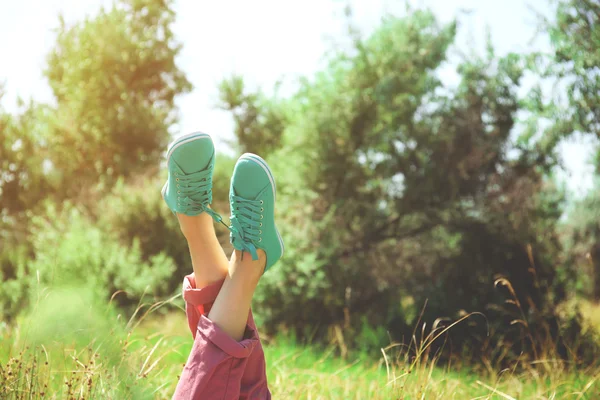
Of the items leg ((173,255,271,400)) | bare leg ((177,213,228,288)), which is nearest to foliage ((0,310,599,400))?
leg ((173,255,271,400))

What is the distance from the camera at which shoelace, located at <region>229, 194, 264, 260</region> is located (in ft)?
7.63

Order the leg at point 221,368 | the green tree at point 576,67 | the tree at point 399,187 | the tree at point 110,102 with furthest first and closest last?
1. the tree at point 110,102
2. the tree at point 399,187
3. the green tree at point 576,67
4. the leg at point 221,368

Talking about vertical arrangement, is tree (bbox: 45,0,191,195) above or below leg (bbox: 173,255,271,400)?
above

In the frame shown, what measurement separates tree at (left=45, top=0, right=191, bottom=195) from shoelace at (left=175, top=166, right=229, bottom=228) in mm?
10545

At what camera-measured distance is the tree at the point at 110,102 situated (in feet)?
42.3

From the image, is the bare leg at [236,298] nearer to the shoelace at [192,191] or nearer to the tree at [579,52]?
the shoelace at [192,191]

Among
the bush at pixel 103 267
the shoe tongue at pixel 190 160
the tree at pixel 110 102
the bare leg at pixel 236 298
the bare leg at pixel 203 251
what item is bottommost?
the bush at pixel 103 267

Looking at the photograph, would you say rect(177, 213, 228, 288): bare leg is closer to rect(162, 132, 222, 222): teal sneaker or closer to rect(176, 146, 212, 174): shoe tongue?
rect(162, 132, 222, 222): teal sneaker

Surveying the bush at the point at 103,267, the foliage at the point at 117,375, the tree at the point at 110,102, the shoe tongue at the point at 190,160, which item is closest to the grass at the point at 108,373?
the foliage at the point at 117,375

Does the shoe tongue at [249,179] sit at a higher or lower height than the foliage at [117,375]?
higher

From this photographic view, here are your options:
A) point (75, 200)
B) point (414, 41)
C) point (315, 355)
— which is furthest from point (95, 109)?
point (315, 355)

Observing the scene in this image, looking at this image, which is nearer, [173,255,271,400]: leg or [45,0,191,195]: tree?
[173,255,271,400]: leg

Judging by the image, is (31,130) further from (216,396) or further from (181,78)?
(216,396)

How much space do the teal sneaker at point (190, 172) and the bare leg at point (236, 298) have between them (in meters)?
0.39
